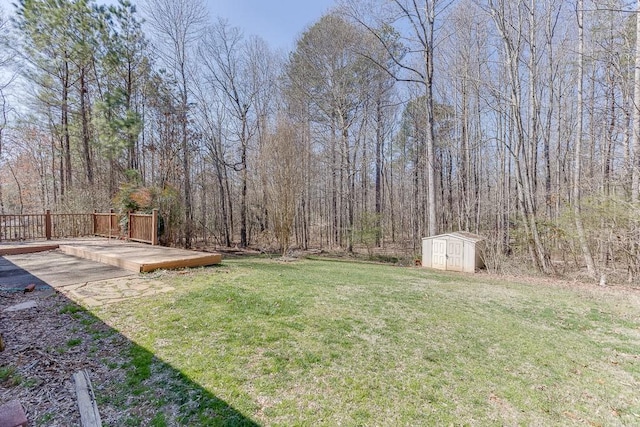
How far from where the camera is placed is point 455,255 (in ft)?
33.9

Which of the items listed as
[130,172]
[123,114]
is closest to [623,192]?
[130,172]

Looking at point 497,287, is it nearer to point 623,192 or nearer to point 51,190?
point 623,192

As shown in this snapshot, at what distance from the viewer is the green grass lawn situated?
6.90ft

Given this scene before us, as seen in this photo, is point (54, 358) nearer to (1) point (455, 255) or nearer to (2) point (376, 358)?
(2) point (376, 358)

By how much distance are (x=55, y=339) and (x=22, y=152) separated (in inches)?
825

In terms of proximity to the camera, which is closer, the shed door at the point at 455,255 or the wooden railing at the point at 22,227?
the wooden railing at the point at 22,227

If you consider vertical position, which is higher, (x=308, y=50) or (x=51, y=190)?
(x=308, y=50)

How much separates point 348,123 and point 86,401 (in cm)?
1465

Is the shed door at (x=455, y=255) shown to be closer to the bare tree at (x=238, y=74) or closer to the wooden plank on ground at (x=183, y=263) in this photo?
the wooden plank on ground at (x=183, y=263)

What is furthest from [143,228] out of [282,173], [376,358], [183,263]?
[376,358]

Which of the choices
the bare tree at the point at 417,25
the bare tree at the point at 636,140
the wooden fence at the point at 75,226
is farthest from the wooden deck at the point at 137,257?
the bare tree at the point at 636,140

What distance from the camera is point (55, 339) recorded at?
2820mm

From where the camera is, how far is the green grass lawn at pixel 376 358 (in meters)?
2.10

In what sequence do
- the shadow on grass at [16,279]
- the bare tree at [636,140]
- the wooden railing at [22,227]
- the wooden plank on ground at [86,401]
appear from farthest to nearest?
1. the wooden railing at [22,227]
2. the bare tree at [636,140]
3. the shadow on grass at [16,279]
4. the wooden plank on ground at [86,401]
